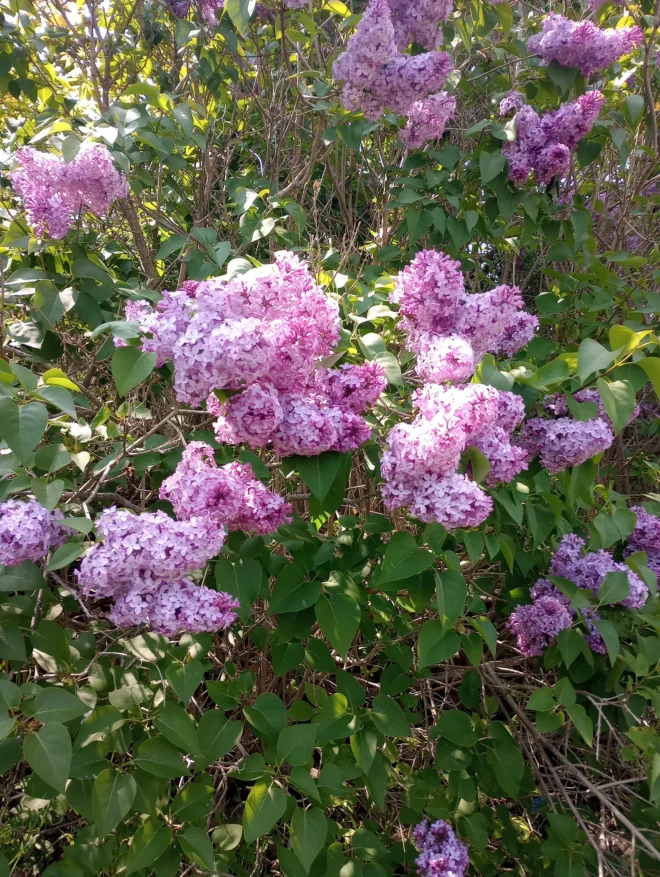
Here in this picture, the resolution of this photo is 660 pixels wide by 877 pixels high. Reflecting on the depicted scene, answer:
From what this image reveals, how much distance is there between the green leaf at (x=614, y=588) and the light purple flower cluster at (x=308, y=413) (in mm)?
926

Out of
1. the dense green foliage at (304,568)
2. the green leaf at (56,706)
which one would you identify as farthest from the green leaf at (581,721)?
the green leaf at (56,706)

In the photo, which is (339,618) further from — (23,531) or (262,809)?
(23,531)

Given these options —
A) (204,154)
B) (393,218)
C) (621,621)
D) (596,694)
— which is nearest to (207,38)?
(204,154)

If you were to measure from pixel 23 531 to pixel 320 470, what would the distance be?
2.08 feet

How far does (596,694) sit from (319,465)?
4.48ft

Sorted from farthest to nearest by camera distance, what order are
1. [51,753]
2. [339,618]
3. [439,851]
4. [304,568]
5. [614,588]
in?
[439,851]
[614,588]
[304,568]
[339,618]
[51,753]

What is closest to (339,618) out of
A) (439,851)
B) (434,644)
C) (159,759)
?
(434,644)

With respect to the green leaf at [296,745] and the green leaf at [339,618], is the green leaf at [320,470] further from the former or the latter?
the green leaf at [296,745]

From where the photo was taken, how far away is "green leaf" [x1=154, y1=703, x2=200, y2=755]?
4.17 ft

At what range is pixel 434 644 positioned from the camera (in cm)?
153

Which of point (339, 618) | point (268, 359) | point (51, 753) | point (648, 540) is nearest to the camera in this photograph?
point (51, 753)

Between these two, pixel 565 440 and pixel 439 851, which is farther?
pixel 439 851

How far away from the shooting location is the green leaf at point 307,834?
1330 mm

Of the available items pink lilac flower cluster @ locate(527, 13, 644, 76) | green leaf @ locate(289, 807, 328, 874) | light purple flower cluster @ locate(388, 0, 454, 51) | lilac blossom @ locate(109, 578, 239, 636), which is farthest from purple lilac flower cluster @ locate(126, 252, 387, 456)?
pink lilac flower cluster @ locate(527, 13, 644, 76)
